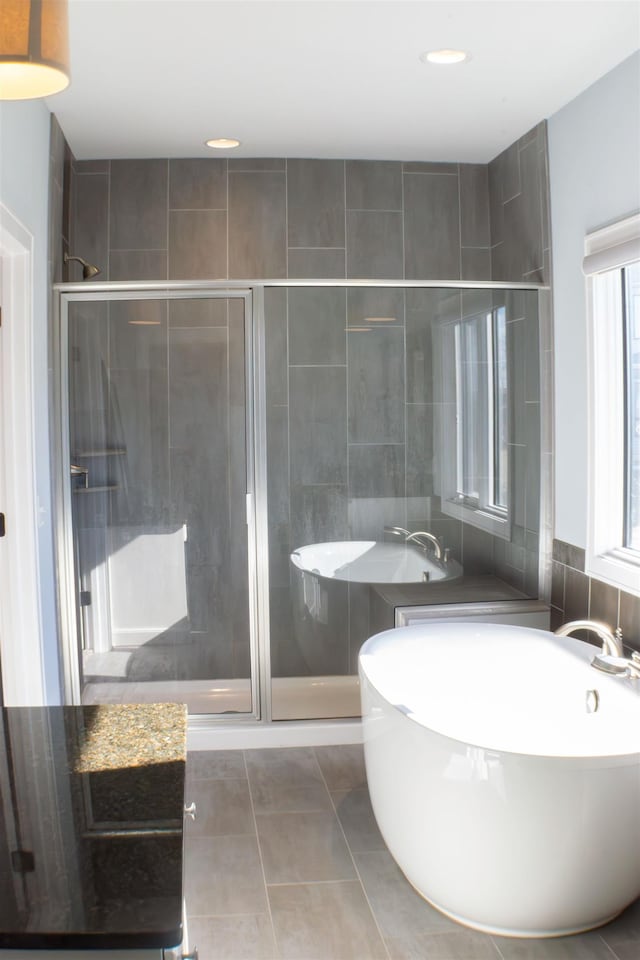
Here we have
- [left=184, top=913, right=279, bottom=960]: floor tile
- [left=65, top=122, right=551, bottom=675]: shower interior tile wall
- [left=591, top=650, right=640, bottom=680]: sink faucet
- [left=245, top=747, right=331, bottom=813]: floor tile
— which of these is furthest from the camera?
[left=65, top=122, right=551, bottom=675]: shower interior tile wall

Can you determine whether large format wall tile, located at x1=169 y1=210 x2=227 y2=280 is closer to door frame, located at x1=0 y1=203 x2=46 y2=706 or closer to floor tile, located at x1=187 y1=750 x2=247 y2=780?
door frame, located at x1=0 y1=203 x2=46 y2=706

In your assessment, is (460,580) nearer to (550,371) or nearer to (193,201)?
(550,371)

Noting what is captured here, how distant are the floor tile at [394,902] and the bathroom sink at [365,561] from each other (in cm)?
119

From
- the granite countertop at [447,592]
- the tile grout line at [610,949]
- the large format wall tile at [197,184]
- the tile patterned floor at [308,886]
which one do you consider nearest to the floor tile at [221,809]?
the tile patterned floor at [308,886]

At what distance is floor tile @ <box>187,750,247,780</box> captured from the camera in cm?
331

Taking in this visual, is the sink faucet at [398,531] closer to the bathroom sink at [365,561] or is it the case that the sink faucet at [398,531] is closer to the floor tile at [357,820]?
the bathroom sink at [365,561]

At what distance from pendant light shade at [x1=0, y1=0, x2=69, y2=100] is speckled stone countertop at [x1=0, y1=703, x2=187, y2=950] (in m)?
0.98

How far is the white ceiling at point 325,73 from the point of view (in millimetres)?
2555

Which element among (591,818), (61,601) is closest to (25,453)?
(61,601)

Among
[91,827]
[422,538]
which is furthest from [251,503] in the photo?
[91,827]

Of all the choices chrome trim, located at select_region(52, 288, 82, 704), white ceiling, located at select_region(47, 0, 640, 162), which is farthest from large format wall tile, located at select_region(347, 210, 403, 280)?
chrome trim, located at select_region(52, 288, 82, 704)

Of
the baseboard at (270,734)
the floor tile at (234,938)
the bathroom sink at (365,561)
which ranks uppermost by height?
the bathroom sink at (365,561)

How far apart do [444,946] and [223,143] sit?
317 centimetres

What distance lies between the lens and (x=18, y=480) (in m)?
3.13
